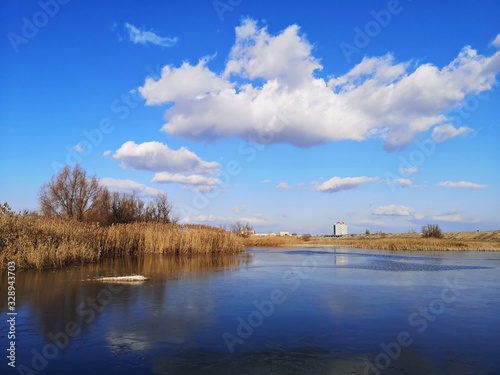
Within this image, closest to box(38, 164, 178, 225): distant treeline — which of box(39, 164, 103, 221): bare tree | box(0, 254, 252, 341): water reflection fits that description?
box(39, 164, 103, 221): bare tree

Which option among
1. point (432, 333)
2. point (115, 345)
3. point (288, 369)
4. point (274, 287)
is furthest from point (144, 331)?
point (274, 287)

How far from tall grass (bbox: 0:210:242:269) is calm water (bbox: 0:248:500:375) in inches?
115

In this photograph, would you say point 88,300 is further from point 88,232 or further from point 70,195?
point 70,195

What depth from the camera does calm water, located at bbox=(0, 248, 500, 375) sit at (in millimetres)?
4750

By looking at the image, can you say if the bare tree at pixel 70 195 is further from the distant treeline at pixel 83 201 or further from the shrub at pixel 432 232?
the shrub at pixel 432 232

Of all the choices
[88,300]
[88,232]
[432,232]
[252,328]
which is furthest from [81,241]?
[432,232]

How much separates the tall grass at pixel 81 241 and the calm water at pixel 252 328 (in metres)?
2.93

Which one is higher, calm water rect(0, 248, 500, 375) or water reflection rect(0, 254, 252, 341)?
water reflection rect(0, 254, 252, 341)

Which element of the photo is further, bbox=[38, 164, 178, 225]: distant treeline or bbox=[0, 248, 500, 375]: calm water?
bbox=[38, 164, 178, 225]: distant treeline

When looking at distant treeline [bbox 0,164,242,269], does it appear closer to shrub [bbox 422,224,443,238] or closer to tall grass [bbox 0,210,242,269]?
tall grass [bbox 0,210,242,269]

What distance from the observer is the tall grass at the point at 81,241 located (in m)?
13.2

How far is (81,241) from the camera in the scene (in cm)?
1727

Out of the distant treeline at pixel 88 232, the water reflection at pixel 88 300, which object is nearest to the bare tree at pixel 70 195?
the distant treeline at pixel 88 232

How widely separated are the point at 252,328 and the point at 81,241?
13134 millimetres
